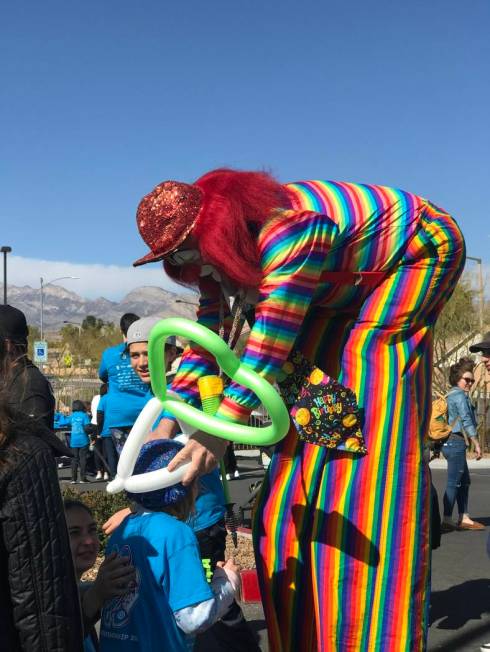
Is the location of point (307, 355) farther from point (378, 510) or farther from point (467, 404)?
point (467, 404)

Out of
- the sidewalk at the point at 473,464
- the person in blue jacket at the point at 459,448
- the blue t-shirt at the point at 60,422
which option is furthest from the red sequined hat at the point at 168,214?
the blue t-shirt at the point at 60,422

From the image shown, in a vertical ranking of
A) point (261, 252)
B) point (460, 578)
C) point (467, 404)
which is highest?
point (261, 252)

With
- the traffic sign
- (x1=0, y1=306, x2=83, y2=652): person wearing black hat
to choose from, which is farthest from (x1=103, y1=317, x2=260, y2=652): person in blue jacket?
the traffic sign

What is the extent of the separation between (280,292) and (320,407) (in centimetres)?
41

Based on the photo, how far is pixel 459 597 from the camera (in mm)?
5305

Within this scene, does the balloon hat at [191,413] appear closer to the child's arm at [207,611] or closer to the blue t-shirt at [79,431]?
the child's arm at [207,611]

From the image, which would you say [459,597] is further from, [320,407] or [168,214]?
[168,214]

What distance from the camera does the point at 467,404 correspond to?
8.58m

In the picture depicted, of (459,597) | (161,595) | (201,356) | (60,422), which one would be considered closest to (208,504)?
(201,356)

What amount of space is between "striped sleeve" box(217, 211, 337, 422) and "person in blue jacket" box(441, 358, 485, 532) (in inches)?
233

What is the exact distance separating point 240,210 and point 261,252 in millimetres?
135

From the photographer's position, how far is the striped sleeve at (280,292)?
2422 mm

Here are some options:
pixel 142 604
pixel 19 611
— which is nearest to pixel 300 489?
pixel 142 604

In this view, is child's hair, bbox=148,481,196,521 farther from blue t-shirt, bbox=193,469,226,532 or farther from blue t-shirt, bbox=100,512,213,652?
blue t-shirt, bbox=193,469,226,532
